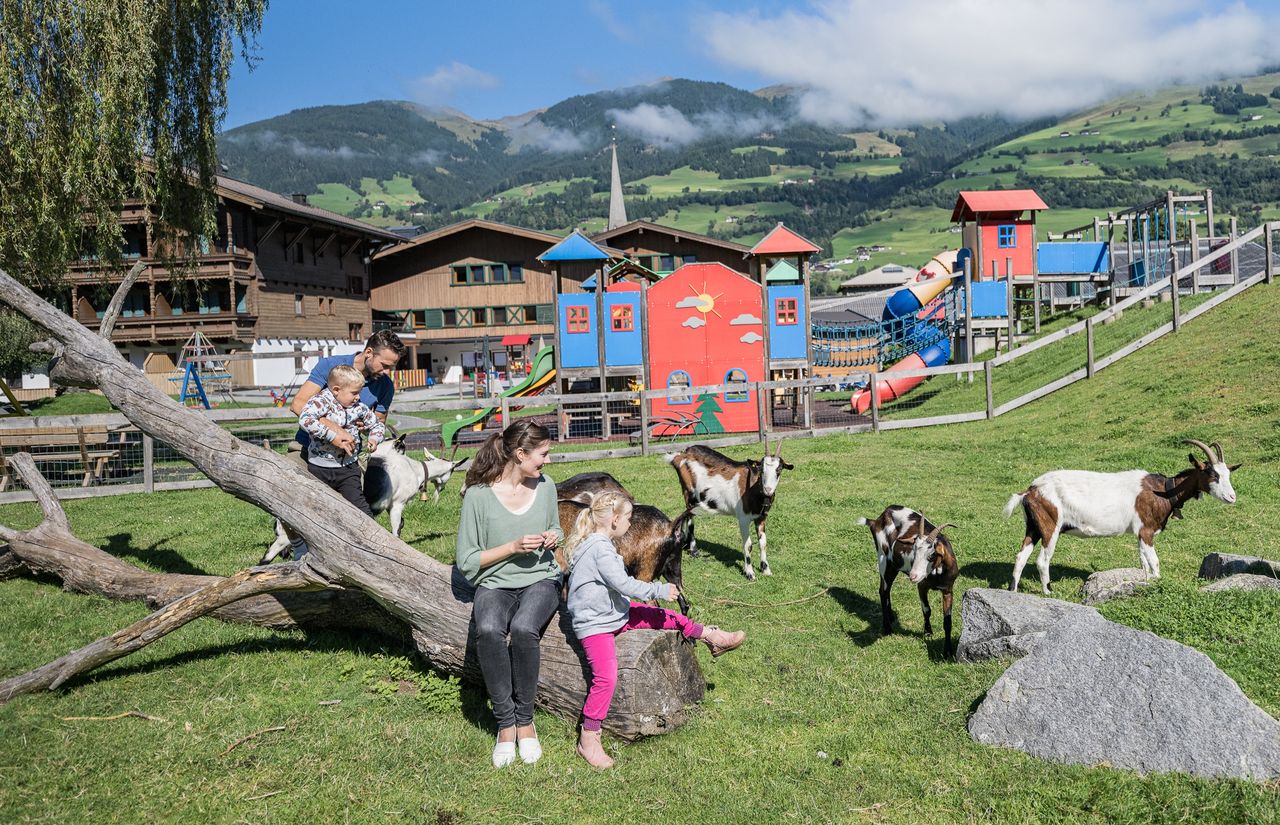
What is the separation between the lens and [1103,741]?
15.8 feet

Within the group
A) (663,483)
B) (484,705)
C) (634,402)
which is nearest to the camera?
(484,705)

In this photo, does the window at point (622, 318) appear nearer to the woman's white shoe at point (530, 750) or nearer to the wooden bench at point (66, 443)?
the wooden bench at point (66, 443)

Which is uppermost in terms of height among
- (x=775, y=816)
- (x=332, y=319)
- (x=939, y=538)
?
(x=332, y=319)

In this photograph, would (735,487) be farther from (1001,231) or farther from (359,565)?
(1001,231)

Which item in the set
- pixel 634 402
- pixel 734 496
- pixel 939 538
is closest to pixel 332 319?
pixel 634 402

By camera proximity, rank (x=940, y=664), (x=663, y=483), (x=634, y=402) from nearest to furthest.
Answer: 1. (x=940, y=664)
2. (x=663, y=483)
3. (x=634, y=402)

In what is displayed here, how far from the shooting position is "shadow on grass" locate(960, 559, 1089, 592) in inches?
328

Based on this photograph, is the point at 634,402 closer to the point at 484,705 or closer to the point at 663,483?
the point at 663,483

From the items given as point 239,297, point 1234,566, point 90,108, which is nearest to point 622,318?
point 90,108

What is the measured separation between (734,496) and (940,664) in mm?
3484

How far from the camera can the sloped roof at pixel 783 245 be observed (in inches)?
901

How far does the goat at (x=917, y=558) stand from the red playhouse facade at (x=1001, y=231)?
81.9ft

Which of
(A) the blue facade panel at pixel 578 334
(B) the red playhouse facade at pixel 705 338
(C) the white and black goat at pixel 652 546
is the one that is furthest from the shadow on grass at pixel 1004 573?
(A) the blue facade panel at pixel 578 334

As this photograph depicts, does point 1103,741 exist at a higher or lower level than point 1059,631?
lower
